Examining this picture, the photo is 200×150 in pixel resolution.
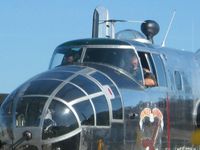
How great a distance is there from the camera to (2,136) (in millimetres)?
12281

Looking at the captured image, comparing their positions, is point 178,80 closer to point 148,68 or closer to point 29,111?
point 148,68

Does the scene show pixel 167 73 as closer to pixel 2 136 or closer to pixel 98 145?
pixel 98 145

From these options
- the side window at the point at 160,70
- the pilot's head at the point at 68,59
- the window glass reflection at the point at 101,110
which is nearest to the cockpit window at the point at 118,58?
the pilot's head at the point at 68,59

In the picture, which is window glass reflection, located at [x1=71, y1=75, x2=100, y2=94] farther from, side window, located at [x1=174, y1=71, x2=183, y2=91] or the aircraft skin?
side window, located at [x1=174, y1=71, x2=183, y2=91]

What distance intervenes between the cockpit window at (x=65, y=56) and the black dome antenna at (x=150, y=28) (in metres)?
3.54

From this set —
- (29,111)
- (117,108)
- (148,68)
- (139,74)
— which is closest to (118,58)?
(139,74)

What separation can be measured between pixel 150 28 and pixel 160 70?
3.57 meters

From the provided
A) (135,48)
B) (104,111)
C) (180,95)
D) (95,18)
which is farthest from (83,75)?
(95,18)

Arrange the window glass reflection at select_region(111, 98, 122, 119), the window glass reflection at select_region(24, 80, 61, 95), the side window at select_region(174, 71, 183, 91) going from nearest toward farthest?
the window glass reflection at select_region(24, 80, 61, 95)
the window glass reflection at select_region(111, 98, 122, 119)
the side window at select_region(174, 71, 183, 91)

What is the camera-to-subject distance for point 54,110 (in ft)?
38.5

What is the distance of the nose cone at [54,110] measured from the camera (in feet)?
38.3

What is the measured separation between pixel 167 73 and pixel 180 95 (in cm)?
64

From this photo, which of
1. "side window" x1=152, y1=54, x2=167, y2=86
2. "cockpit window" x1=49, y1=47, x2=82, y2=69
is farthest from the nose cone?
"side window" x1=152, y1=54, x2=167, y2=86

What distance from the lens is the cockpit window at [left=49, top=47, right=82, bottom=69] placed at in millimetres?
13791
